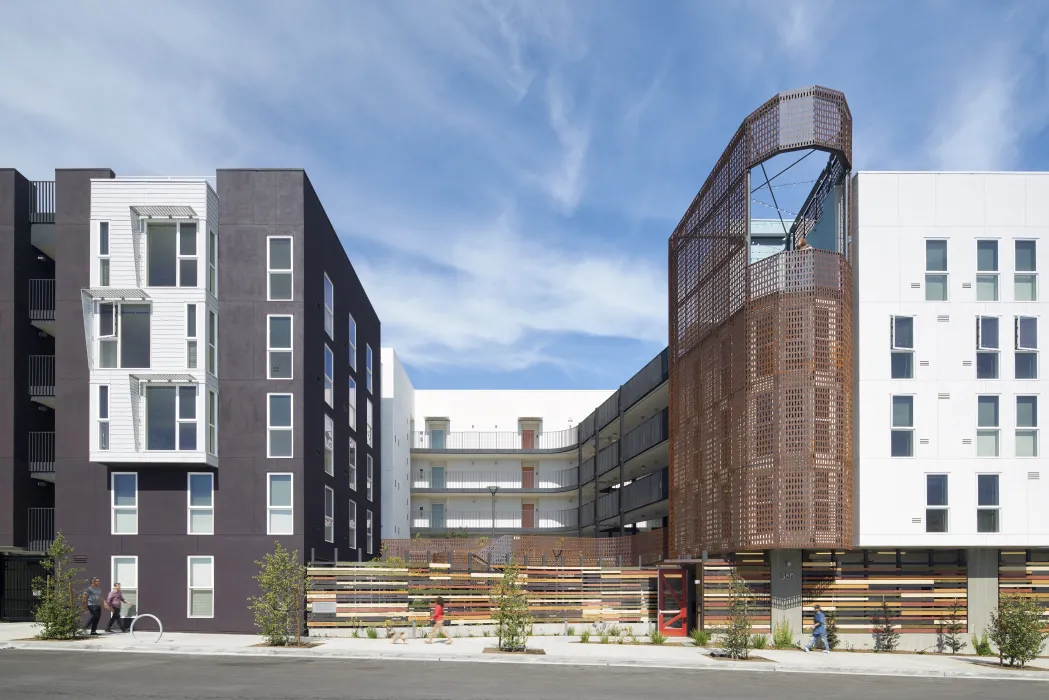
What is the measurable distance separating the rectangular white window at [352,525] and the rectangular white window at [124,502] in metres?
11.2

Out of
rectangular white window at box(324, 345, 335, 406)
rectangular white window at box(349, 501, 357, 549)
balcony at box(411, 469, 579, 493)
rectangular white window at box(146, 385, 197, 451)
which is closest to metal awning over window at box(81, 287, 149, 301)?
rectangular white window at box(146, 385, 197, 451)

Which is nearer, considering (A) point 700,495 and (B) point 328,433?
(A) point 700,495

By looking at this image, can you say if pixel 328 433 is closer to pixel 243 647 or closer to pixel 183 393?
pixel 183 393

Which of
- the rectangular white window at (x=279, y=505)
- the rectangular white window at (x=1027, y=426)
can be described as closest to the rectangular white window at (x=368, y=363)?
the rectangular white window at (x=279, y=505)

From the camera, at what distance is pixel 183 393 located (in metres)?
30.0

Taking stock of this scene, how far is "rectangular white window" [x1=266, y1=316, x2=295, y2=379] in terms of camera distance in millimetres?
31297

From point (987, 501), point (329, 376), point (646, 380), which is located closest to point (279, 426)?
point (329, 376)

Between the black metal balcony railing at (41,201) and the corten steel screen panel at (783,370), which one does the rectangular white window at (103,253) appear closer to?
the black metal balcony railing at (41,201)

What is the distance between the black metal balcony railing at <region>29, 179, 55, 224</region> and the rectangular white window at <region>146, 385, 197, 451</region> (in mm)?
6821

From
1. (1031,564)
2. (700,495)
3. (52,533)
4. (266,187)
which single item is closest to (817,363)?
(700,495)

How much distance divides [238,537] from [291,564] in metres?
4.48

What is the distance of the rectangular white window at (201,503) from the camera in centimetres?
3052

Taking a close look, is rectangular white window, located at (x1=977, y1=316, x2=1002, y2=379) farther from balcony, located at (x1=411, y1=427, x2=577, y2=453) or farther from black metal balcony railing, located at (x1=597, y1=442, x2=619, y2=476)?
balcony, located at (x1=411, y1=427, x2=577, y2=453)

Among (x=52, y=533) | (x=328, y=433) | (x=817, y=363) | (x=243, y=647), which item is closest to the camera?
(x=243, y=647)
